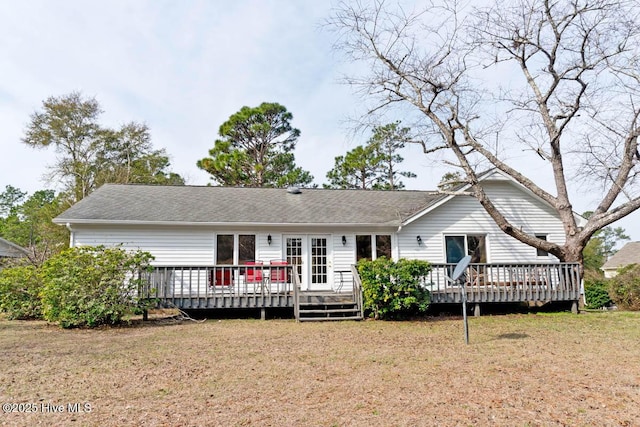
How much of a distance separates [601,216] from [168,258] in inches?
545

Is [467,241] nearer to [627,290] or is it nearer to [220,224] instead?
[627,290]

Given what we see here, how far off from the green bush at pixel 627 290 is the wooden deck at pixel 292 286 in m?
3.29

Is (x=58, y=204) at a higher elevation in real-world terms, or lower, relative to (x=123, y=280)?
higher

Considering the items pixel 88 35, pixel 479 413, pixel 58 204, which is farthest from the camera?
pixel 58 204

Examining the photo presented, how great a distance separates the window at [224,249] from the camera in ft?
43.8

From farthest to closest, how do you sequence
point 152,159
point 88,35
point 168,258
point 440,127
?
point 152,159 < point 440,127 < point 168,258 < point 88,35

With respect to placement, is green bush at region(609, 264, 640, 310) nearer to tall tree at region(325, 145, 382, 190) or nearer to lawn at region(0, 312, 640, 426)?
lawn at region(0, 312, 640, 426)

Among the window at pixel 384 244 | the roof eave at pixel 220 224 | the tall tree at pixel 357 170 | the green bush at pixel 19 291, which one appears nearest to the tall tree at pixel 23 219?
the tall tree at pixel 357 170

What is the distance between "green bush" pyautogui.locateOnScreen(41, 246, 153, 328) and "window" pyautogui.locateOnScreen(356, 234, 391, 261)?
7061 millimetres

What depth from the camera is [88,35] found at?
10.6 metres

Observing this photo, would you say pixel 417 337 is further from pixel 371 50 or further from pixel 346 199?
pixel 371 50

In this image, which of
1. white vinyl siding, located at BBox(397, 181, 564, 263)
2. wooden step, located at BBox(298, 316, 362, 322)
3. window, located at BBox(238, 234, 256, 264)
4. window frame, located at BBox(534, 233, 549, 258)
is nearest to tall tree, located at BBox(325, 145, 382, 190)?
white vinyl siding, located at BBox(397, 181, 564, 263)

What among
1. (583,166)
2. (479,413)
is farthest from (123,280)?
(583,166)

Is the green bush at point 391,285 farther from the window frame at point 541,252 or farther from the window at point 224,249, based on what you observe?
the window frame at point 541,252
